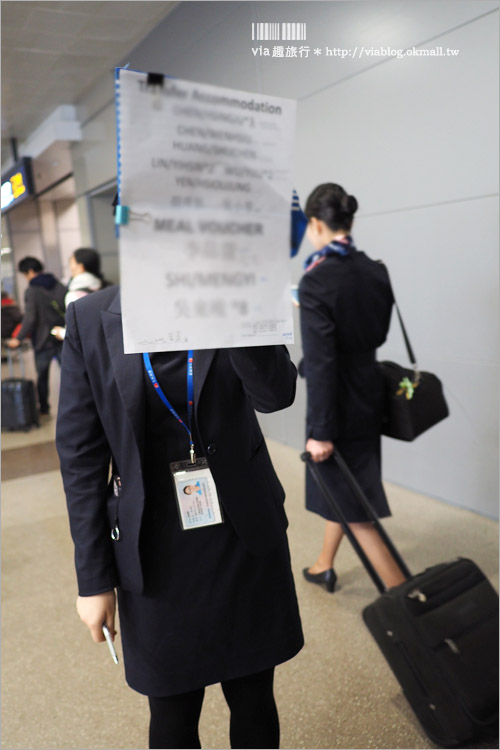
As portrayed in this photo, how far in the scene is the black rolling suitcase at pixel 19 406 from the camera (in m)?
5.35

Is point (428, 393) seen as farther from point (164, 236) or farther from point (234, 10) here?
point (164, 236)

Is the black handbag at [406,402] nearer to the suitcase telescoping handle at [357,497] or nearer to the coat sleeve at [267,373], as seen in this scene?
the suitcase telescoping handle at [357,497]

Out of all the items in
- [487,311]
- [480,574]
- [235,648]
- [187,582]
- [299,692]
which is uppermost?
[487,311]

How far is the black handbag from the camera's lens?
1.68m

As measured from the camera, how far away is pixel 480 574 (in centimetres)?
189

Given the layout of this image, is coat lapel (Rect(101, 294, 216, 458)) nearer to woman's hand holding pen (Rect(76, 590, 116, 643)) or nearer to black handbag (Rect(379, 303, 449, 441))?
woman's hand holding pen (Rect(76, 590, 116, 643))

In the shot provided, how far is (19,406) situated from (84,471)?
471 centimetres

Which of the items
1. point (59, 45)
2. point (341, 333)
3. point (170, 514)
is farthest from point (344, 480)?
point (59, 45)

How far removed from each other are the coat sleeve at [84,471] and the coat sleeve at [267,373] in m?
0.34

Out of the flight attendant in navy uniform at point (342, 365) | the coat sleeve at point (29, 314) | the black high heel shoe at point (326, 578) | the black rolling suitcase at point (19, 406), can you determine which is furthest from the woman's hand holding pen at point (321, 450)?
the coat sleeve at point (29, 314)

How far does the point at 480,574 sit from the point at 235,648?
3.59 feet

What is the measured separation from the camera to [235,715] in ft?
4.15

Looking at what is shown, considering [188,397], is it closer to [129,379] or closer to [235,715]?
[129,379]

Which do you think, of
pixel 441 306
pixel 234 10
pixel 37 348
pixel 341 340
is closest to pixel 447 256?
pixel 441 306
